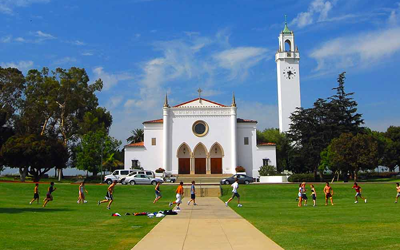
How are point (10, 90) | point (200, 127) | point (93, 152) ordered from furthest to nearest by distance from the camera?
1. point (10, 90)
2. point (200, 127)
3. point (93, 152)

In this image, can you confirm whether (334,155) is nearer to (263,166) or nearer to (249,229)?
(263,166)

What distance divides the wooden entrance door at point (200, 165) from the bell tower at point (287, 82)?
1636 cm

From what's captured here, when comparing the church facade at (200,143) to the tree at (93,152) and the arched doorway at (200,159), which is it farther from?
the tree at (93,152)

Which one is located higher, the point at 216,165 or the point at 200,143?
the point at 200,143

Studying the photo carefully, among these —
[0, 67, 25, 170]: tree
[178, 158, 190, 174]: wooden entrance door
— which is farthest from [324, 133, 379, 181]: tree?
[0, 67, 25, 170]: tree

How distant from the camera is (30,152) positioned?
46.6 metres

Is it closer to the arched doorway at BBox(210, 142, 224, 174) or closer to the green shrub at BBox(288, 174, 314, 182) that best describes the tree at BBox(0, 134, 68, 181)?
the arched doorway at BBox(210, 142, 224, 174)

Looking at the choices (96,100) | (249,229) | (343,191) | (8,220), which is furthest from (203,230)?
(96,100)

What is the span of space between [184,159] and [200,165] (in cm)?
246

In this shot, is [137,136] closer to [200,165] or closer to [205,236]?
[200,165]

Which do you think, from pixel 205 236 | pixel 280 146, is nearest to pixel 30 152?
pixel 280 146

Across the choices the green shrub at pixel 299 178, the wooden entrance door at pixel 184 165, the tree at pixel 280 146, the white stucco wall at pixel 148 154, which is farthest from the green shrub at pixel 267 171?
the white stucco wall at pixel 148 154

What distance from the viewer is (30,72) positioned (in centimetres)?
6112

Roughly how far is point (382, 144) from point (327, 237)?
4923 centimetres
